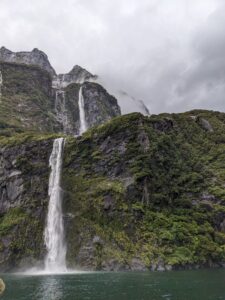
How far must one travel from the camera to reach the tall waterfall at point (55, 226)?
271 ft

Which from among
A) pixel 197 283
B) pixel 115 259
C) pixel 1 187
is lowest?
pixel 197 283

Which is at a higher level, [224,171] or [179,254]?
[224,171]

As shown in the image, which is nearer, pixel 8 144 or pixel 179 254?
pixel 179 254

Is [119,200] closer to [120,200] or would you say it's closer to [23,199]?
[120,200]

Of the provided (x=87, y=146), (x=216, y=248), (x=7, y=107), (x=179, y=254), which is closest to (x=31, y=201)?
(x=87, y=146)

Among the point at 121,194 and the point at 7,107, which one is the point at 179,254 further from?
the point at 7,107

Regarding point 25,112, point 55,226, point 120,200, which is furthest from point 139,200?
point 25,112

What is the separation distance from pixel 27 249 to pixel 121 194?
972 inches

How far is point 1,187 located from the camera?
99875mm

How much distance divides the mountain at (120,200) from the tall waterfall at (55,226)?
1.31 meters

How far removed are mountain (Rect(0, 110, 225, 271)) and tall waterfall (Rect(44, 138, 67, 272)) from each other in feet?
4.31

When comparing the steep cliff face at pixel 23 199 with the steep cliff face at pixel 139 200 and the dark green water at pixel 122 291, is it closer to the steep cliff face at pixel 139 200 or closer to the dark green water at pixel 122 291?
the steep cliff face at pixel 139 200

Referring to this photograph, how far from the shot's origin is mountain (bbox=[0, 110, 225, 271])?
82875mm

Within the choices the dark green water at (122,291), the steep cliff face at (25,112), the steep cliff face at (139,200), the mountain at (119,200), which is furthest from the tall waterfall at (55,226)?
the steep cliff face at (25,112)
